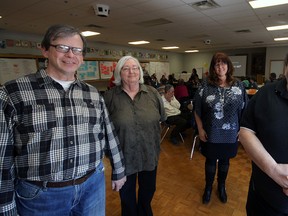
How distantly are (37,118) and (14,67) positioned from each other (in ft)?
18.5

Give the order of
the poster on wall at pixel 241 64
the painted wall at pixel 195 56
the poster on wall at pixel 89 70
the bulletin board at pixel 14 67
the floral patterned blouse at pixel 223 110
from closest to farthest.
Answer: the floral patterned blouse at pixel 223 110
the bulletin board at pixel 14 67
the poster on wall at pixel 89 70
the painted wall at pixel 195 56
the poster on wall at pixel 241 64

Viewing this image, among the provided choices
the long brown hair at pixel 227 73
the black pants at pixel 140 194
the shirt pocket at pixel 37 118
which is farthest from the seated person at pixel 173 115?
the shirt pocket at pixel 37 118

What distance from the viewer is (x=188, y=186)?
2.37m

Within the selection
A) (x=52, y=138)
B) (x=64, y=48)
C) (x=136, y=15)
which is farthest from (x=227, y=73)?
(x=136, y=15)

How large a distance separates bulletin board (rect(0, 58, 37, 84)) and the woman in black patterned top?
17.9 feet

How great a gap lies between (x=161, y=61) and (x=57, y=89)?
11067 mm

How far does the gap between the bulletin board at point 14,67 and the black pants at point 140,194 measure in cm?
534

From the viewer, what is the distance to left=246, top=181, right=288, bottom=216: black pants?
98 centimetres

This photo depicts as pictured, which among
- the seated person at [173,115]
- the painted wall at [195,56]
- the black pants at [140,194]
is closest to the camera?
the black pants at [140,194]

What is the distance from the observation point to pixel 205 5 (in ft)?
11.8

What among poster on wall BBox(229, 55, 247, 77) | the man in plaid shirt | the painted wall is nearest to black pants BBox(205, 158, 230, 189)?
the man in plaid shirt

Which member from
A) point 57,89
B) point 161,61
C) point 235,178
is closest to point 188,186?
point 235,178

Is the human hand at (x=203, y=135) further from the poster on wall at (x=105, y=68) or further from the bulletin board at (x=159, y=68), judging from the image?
the bulletin board at (x=159, y=68)

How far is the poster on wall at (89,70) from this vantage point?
7.18m
